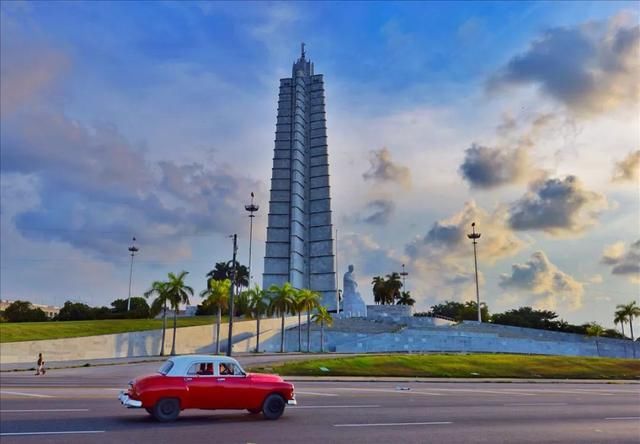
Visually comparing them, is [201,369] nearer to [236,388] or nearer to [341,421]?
[236,388]

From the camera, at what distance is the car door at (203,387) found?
469 inches

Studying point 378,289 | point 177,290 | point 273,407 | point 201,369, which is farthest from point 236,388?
point 378,289

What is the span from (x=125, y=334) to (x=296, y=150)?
56.1m

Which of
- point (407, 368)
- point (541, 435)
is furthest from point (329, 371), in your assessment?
point (541, 435)

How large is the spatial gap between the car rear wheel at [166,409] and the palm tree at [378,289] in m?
116

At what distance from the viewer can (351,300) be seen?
273ft

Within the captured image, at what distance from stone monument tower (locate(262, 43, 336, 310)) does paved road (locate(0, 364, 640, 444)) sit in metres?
73.4

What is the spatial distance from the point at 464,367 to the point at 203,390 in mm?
25992

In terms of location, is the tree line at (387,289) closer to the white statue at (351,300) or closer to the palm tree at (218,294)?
the white statue at (351,300)

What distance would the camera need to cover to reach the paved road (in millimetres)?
10195

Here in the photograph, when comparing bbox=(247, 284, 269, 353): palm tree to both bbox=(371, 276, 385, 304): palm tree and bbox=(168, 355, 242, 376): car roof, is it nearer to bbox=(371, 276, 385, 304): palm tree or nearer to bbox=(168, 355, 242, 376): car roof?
bbox=(168, 355, 242, 376): car roof

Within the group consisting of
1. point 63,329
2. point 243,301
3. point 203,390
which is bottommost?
point 203,390

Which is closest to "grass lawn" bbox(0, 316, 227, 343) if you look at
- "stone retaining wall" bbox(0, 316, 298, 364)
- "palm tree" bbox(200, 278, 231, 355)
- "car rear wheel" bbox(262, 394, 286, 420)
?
"stone retaining wall" bbox(0, 316, 298, 364)

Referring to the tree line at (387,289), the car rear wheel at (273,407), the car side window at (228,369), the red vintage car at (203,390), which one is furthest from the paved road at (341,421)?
the tree line at (387,289)
